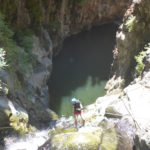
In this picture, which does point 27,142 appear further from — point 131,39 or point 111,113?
point 131,39

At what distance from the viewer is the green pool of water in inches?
653

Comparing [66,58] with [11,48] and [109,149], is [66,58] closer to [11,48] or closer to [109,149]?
[11,48]

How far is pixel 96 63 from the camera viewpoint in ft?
67.4

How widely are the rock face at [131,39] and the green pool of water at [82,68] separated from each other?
7.91ft

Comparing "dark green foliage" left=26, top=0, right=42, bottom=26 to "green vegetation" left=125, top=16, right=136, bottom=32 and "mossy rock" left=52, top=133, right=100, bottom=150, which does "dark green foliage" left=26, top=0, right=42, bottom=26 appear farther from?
"mossy rock" left=52, top=133, right=100, bottom=150

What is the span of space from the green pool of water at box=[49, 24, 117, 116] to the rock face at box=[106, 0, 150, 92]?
2410mm

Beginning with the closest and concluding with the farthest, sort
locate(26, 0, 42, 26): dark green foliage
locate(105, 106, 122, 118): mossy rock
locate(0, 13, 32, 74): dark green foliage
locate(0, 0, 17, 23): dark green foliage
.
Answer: locate(105, 106, 122, 118): mossy rock → locate(0, 13, 32, 74): dark green foliage → locate(0, 0, 17, 23): dark green foliage → locate(26, 0, 42, 26): dark green foliage

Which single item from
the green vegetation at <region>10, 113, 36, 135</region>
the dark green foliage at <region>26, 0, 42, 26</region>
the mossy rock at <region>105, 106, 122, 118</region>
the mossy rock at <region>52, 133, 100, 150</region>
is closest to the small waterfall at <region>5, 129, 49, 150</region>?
the green vegetation at <region>10, 113, 36, 135</region>

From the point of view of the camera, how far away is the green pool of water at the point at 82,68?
16.6 metres

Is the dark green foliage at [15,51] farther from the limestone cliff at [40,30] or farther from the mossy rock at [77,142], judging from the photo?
the mossy rock at [77,142]

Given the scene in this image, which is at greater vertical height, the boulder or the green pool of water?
the green pool of water

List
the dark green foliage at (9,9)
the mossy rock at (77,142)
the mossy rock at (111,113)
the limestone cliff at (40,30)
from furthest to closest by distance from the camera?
the dark green foliage at (9,9)
the limestone cliff at (40,30)
the mossy rock at (111,113)
the mossy rock at (77,142)

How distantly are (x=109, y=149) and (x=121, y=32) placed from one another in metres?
9.18

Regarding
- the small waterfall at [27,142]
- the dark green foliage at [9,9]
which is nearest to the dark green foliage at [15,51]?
the dark green foliage at [9,9]
